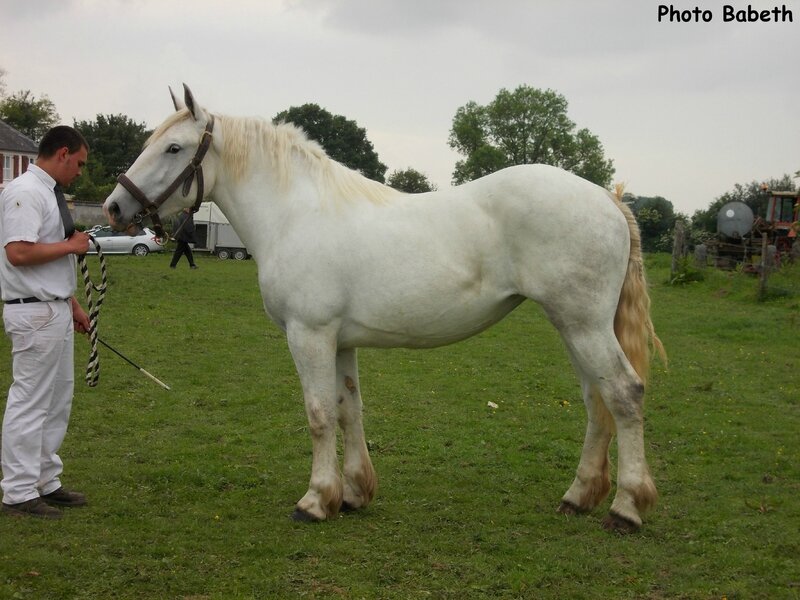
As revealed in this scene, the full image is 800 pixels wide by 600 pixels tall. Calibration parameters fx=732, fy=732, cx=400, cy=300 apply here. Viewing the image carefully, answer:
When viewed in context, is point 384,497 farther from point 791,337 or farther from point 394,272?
point 791,337

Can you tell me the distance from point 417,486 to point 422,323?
148 cm

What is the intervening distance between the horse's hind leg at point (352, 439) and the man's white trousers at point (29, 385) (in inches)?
68.5

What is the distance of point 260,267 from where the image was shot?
4613 mm

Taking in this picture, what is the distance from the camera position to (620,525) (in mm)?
4336

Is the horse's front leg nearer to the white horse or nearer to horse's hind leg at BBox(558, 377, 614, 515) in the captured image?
the white horse

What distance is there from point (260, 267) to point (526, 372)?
18.3 feet

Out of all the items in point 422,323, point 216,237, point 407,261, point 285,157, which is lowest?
point 422,323

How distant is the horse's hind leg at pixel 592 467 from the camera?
4.62 metres

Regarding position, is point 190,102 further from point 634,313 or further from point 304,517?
point 634,313

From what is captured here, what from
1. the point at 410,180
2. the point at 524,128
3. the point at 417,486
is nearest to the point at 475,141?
the point at 524,128

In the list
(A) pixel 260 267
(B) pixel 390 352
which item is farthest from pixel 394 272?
(B) pixel 390 352

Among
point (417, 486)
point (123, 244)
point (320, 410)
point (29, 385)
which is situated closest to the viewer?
point (29, 385)

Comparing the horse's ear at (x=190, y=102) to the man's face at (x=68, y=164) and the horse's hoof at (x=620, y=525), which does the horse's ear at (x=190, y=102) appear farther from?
the horse's hoof at (x=620, y=525)

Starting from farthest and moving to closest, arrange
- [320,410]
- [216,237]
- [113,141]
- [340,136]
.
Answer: [113,141] < [340,136] < [216,237] < [320,410]
